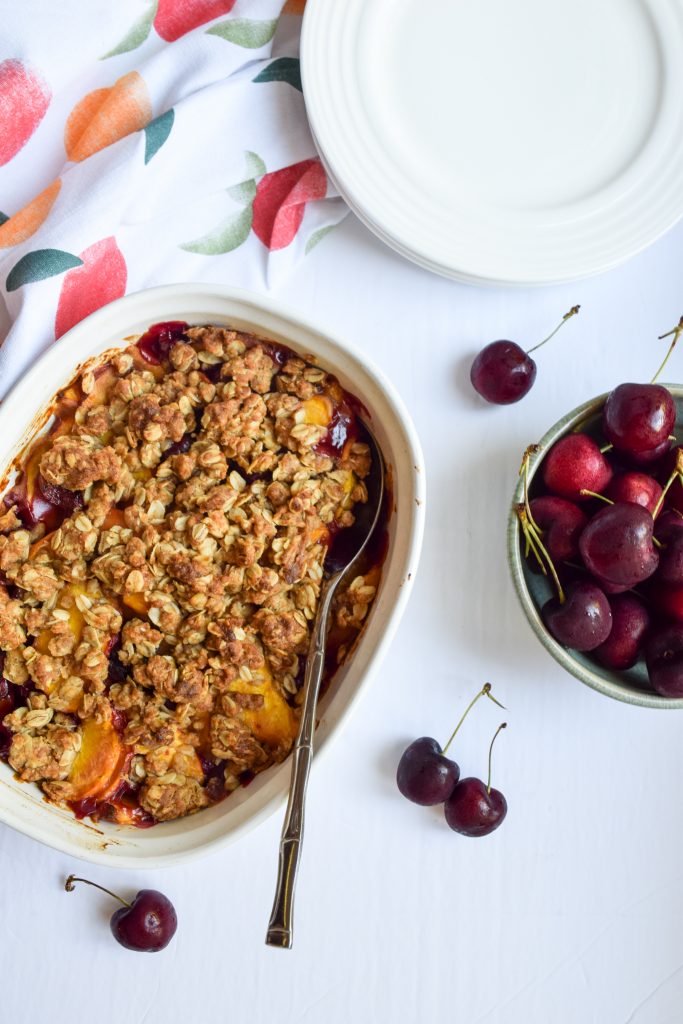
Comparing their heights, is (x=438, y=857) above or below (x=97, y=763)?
below

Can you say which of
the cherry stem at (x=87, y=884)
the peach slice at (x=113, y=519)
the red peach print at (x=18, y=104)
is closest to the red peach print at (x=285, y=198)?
the red peach print at (x=18, y=104)

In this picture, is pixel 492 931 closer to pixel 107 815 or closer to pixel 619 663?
pixel 619 663

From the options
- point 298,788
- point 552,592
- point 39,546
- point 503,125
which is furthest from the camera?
point 503,125

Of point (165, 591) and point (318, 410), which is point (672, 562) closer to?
point (318, 410)

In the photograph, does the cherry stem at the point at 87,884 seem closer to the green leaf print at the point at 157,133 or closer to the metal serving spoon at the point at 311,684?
the metal serving spoon at the point at 311,684

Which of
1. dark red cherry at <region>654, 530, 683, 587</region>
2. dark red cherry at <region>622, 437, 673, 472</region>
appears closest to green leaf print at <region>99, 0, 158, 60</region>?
dark red cherry at <region>622, 437, 673, 472</region>

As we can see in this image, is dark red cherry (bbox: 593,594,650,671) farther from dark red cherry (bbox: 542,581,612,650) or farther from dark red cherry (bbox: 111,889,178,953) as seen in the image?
dark red cherry (bbox: 111,889,178,953)

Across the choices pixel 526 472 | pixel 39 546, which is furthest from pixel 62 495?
pixel 526 472
